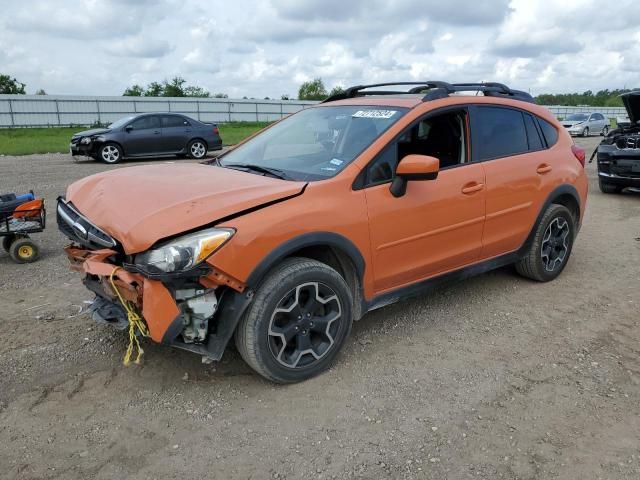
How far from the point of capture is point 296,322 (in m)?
3.34

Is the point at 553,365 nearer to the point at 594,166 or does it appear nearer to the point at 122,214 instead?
the point at 122,214

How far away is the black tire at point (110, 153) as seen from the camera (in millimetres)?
15250

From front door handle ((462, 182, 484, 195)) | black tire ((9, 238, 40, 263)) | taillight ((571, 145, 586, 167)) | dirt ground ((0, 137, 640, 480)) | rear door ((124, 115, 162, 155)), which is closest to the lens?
dirt ground ((0, 137, 640, 480))

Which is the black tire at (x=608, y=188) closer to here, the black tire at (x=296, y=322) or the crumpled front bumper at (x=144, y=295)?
the black tire at (x=296, y=322)

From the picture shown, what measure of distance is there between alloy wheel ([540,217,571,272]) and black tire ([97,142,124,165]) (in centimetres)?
1311

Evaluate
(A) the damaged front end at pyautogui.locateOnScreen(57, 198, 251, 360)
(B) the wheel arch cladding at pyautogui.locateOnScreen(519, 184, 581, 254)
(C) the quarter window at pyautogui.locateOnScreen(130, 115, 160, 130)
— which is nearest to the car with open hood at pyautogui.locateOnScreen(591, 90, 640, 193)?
(B) the wheel arch cladding at pyautogui.locateOnScreen(519, 184, 581, 254)

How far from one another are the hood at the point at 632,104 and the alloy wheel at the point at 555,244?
17.4 ft

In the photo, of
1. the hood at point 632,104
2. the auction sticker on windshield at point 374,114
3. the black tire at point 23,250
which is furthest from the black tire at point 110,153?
the auction sticker on windshield at point 374,114

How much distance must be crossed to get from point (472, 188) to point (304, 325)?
1759mm

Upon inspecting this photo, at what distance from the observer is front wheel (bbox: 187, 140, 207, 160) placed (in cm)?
1697

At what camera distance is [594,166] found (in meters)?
15.9

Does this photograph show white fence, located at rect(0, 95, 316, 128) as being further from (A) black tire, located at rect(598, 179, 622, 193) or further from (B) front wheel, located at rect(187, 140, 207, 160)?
(A) black tire, located at rect(598, 179, 622, 193)

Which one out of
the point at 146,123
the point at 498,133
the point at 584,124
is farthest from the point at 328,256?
the point at 584,124

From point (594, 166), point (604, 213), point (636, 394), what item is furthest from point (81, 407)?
point (594, 166)
